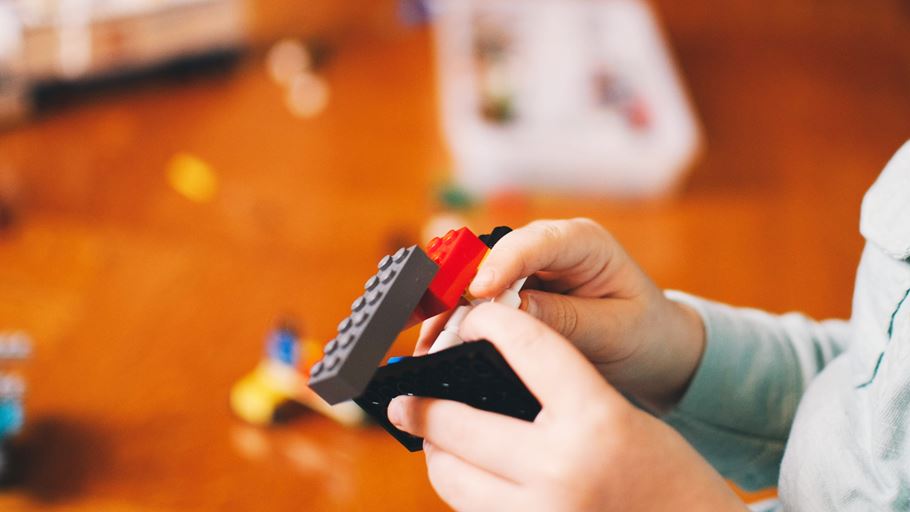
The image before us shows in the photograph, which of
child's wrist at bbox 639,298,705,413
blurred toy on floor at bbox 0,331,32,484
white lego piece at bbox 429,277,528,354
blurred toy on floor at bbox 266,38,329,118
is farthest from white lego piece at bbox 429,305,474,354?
blurred toy on floor at bbox 266,38,329,118

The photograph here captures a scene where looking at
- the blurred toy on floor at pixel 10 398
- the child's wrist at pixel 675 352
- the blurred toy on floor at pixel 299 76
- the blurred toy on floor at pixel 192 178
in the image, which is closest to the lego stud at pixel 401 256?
the child's wrist at pixel 675 352

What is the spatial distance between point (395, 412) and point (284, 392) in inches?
16.6

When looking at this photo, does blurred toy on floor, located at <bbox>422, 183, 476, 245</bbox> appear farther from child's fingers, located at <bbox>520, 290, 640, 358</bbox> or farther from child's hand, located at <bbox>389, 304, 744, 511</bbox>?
child's hand, located at <bbox>389, 304, 744, 511</bbox>

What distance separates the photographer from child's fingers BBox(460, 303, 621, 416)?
0.31 metres

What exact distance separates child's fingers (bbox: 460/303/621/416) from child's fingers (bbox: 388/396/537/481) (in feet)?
0.06

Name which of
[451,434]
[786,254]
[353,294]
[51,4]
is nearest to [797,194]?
[786,254]

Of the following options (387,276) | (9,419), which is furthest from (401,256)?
(9,419)

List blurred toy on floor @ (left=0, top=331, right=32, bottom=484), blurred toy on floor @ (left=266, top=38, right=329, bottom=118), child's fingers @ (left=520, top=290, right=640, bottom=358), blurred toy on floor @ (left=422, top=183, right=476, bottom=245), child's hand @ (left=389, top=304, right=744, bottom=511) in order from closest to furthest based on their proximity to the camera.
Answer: child's hand @ (left=389, top=304, right=744, bottom=511) → child's fingers @ (left=520, top=290, right=640, bottom=358) → blurred toy on floor @ (left=0, top=331, right=32, bottom=484) → blurred toy on floor @ (left=422, top=183, right=476, bottom=245) → blurred toy on floor @ (left=266, top=38, right=329, bottom=118)

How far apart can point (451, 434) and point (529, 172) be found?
760mm

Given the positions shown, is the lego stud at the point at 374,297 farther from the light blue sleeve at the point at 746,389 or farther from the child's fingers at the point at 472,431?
the light blue sleeve at the point at 746,389

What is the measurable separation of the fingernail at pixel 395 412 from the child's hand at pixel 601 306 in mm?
38

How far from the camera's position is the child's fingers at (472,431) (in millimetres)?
316

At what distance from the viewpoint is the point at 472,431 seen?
0.33 m

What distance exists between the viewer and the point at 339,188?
100 centimetres
